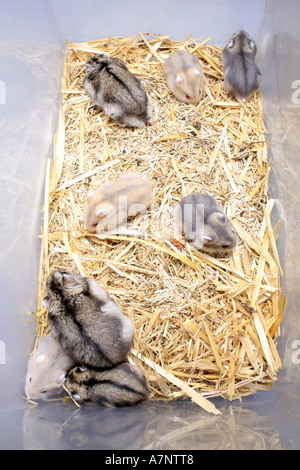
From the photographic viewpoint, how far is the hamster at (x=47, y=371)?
8.64 feet

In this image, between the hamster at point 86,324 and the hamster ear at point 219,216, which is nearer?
the hamster at point 86,324

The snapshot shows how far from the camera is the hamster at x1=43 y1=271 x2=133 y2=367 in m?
2.46

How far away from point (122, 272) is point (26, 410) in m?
1.17

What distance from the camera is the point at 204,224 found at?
2.87 metres

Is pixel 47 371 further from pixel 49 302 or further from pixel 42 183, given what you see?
pixel 42 183

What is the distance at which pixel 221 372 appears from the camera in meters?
2.70

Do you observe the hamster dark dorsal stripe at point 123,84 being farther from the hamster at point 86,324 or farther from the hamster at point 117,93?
the hamster at point 86,324

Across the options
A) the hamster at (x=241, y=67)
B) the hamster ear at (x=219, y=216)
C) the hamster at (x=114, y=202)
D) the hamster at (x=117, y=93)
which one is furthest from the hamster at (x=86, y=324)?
the hamster at (x=241, y=67)

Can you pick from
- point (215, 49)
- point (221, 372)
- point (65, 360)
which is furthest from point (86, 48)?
point (221, 372)

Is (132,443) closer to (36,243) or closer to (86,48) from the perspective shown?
(36,243)

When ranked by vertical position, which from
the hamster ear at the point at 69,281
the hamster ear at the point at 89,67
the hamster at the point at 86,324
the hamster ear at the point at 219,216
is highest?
the hamster ear at the point at 89,67

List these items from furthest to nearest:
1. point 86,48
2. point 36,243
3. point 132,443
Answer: point 86,48
point 36,243
point 132,443

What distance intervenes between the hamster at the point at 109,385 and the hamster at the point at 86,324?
0.07 meters

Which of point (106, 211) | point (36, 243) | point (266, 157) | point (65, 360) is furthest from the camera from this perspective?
point (266, 157)
